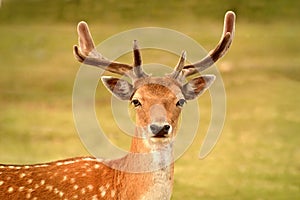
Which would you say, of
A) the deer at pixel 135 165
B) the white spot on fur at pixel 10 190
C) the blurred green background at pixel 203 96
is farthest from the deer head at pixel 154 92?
the blurred green background at pixel 203 96

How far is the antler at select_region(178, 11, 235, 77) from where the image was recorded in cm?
823

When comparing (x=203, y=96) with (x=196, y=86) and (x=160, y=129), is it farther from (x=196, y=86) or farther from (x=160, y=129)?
(x=160, y=129)

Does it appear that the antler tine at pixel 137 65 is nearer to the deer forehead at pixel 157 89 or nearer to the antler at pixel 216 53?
the deer forehead at pixel 157 89

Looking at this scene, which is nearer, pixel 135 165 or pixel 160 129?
pixel 160 129

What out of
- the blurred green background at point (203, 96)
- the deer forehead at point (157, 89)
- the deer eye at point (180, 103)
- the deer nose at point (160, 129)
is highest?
the blurred green background at point (203, 96)

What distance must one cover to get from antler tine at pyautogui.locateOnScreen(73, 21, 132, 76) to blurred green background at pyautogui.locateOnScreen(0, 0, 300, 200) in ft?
17.5

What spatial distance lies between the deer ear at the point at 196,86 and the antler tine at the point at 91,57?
1.49ft

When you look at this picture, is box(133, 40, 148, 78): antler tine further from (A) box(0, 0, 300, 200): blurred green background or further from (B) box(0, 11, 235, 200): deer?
(A) box(0, 0, 300, 200): blurred green background

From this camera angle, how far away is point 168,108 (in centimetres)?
767

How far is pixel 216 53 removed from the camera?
849 centimetres

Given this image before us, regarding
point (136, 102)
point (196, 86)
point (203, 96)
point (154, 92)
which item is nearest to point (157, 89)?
point (154, 92)

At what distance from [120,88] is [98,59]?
0.57 m

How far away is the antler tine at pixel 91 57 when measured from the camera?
26.7 ft

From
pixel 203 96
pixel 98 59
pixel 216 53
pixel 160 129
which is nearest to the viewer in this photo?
pixel 160 129
